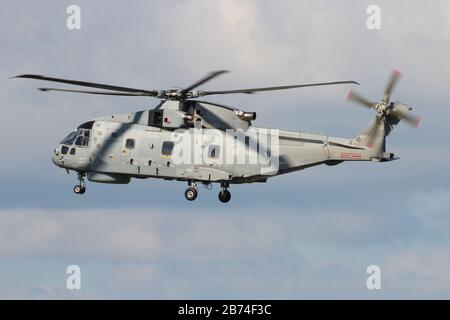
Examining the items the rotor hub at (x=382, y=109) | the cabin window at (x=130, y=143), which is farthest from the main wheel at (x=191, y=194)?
the rotor hub at (x=382, y=109)

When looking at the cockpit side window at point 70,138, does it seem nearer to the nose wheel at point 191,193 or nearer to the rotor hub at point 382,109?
the nose wheel at point 191,193

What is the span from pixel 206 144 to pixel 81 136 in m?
8.23

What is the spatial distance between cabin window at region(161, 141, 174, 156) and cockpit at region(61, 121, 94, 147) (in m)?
5.26

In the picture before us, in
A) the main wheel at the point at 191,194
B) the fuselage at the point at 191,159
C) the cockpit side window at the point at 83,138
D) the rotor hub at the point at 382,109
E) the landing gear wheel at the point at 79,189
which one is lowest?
the main wheel at the point at 191,194

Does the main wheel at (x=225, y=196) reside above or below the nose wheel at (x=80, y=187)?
below

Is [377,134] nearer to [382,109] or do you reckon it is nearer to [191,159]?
[382,109]

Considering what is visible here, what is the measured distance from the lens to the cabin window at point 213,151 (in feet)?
201

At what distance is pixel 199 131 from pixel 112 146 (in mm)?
5443

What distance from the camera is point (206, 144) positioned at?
6128 cm

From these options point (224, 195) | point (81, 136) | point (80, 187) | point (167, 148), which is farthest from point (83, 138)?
point (224, 195)

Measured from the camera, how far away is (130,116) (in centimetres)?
6366

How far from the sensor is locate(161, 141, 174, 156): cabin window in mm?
61969

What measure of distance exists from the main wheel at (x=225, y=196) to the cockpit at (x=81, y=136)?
8.33 m
